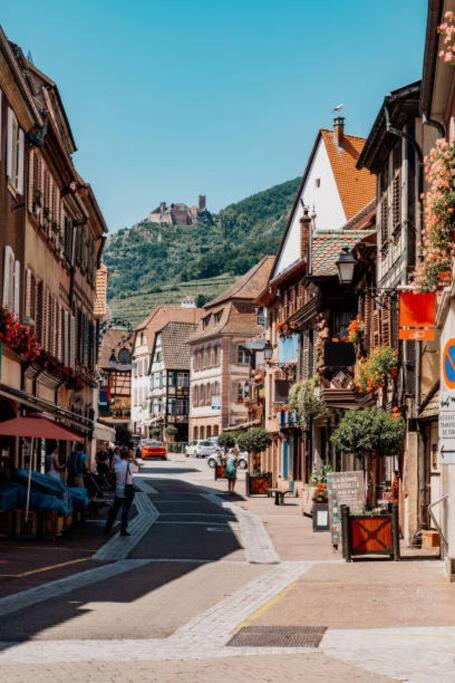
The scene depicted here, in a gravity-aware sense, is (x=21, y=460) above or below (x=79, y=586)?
above

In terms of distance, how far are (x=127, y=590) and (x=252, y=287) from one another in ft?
261

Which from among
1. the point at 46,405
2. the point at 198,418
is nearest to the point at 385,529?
the point at 46,405

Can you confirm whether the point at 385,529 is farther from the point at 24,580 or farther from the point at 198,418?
the point at 198,418

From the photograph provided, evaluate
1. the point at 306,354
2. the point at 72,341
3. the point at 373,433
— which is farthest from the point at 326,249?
the point at 373,433

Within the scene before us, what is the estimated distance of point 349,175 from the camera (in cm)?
4522

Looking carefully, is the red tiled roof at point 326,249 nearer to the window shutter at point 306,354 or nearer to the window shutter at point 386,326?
the window shutter at point 386,326

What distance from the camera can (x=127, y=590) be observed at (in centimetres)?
1457

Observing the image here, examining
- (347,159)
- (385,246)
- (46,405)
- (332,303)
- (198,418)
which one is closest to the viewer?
(46,405)

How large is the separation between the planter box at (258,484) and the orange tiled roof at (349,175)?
9.71 metres

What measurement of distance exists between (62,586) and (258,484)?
1115 inches

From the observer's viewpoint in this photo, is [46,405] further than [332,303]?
No

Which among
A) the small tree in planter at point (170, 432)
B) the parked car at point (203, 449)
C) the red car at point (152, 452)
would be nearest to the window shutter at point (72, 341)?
the red car at point (152, 452)

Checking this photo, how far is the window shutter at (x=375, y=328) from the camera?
92.4 feet

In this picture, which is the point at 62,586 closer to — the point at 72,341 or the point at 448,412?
the point at 448,412
